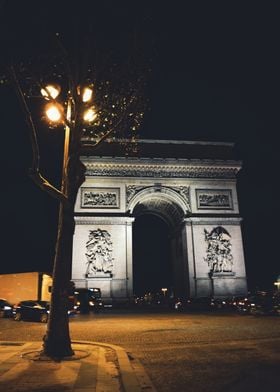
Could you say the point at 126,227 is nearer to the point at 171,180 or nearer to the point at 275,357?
the point at 171,180

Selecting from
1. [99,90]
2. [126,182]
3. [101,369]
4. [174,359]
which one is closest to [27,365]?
[101,369]

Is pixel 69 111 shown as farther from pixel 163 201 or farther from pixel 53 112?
pixel 163 201

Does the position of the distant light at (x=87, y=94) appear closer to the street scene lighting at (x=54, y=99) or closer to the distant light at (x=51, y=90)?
the street scene lighting at (x=54, y=99)

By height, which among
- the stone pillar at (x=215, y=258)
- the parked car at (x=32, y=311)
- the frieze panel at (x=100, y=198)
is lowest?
the parked car at (x=32, y=311)

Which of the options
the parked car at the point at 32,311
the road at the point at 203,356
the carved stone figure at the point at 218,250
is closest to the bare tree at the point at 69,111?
the road at the point at 203,356

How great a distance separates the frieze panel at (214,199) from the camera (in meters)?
32.9

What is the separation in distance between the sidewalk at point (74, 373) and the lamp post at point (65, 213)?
0.49m

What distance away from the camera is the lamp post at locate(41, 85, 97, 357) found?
8.03 m

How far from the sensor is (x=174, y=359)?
8000mm

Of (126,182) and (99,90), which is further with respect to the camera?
(126,182)

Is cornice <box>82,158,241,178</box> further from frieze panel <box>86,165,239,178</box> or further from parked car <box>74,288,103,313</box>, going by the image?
parked car <box>74,288,103,313</box>

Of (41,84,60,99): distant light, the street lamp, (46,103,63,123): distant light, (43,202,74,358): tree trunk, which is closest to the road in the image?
(43,202,74,358): tree trunk

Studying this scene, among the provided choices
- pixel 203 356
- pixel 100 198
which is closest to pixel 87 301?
pixel 100 198

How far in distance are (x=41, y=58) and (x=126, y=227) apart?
22.3m
